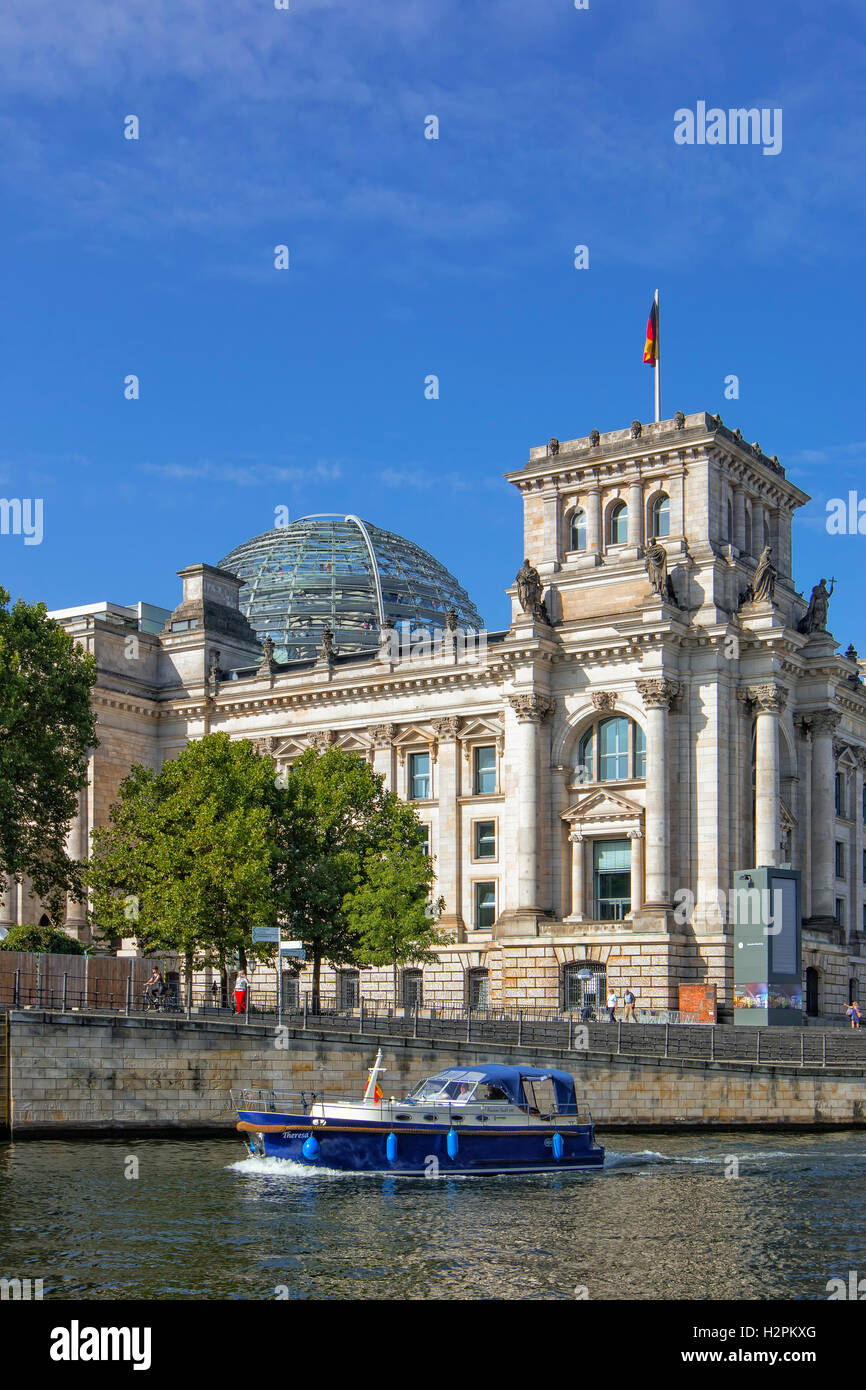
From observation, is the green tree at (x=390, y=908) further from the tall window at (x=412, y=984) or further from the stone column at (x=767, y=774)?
the stone column at (x=767, y=774)

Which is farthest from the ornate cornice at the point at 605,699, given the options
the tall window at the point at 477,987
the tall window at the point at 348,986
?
the tall window at the point at 348,986

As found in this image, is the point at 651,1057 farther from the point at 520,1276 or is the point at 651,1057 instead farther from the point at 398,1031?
the point at 520,1276

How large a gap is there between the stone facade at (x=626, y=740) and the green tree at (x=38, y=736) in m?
23.1

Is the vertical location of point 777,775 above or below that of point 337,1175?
above

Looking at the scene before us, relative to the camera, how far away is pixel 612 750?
8125 centimetres

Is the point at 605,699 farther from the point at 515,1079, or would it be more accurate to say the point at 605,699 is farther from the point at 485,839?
the point at 515,1079

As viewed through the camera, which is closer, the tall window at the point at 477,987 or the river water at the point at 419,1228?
the river water at the point at 419,1228

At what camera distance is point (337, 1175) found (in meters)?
39.4

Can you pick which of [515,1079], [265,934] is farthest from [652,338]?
[515,1079]

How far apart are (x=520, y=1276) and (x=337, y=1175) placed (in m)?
13.5

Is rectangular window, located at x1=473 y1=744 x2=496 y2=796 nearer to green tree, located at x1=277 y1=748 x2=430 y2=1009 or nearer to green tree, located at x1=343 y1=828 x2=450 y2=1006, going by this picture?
green tree, located at x1=277 y1=748 x2=430 y2=1009

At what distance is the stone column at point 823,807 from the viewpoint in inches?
3243

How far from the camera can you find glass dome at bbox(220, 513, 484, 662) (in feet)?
413
